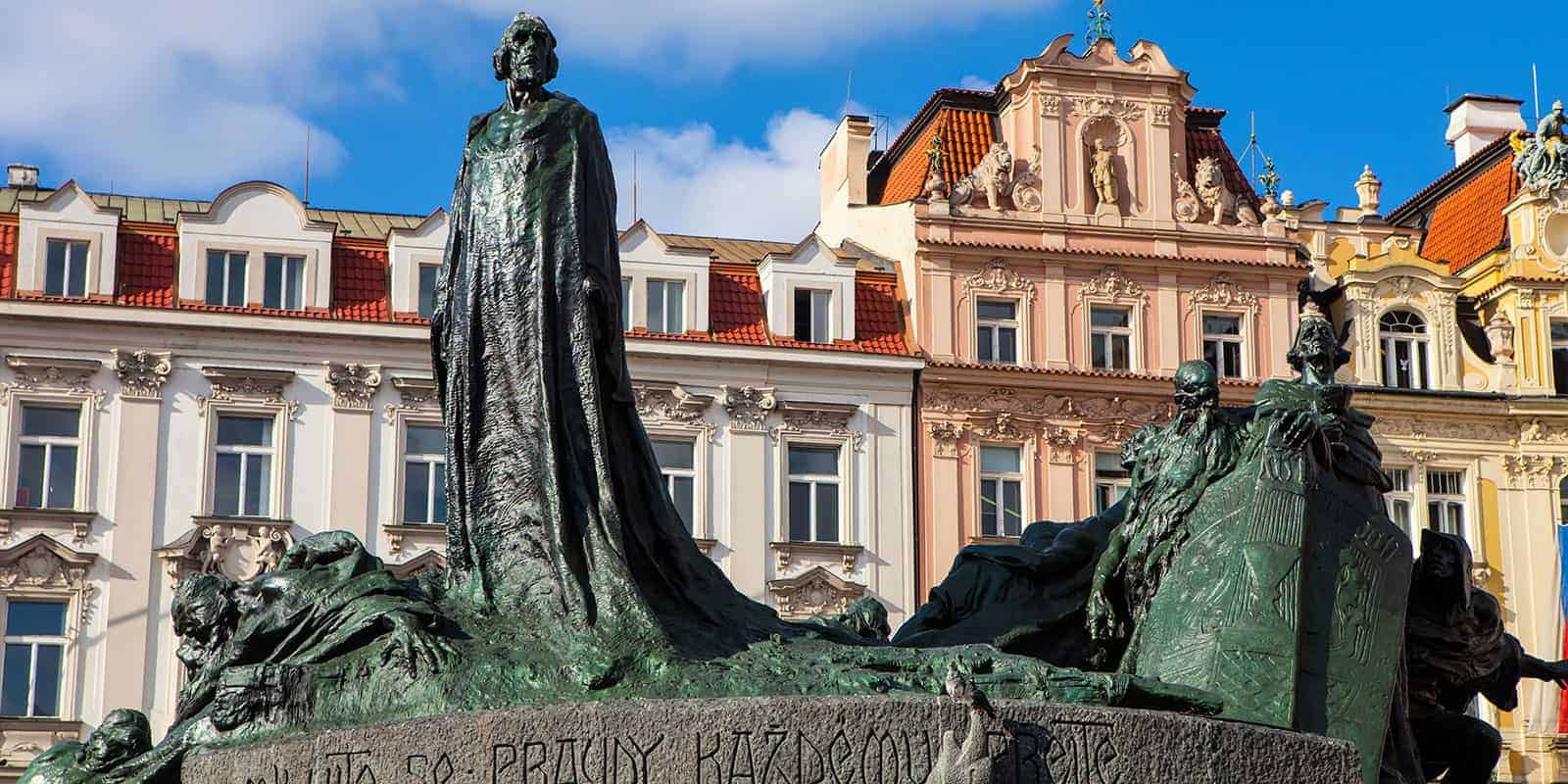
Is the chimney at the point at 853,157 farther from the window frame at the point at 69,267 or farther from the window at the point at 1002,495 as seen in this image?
the window frame at the point at 69,267

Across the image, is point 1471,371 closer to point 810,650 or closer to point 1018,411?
point 1018,411

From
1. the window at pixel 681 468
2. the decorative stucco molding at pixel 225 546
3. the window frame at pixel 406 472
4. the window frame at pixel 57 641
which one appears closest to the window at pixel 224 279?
the window frame at pixel 406 472

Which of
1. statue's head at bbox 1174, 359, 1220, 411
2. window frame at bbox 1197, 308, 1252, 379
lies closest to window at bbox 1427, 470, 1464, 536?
window frame at bbox 1197, 308, 1252, 379

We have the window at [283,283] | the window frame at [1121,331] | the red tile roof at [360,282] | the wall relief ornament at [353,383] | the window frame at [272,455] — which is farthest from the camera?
the window frame at [1121,331]

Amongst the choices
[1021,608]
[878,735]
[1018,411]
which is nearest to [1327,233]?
[1018,411]

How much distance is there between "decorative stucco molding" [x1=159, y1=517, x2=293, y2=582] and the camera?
104 ft

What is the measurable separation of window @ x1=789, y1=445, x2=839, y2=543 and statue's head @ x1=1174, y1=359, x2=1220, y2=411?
77.0 ft

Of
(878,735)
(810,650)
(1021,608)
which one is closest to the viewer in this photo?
(878,735)

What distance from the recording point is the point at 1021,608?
10672mm

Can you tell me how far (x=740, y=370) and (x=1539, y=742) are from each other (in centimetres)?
1262

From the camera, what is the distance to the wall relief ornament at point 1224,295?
120 feet

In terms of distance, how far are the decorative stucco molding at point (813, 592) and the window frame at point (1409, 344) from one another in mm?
9584

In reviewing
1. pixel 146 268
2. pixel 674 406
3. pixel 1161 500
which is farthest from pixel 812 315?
pixel 1161 500

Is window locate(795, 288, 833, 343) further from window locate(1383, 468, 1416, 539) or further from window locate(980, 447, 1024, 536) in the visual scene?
window locate(1383, 468, 1416, 539)
